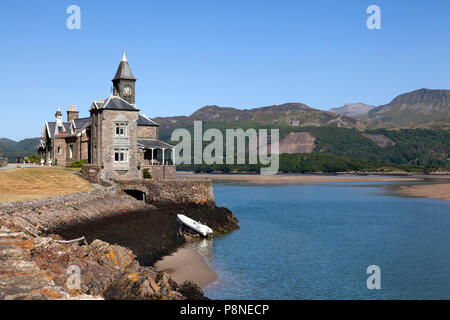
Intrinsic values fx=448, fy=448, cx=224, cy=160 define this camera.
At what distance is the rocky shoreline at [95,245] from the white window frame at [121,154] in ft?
21.5

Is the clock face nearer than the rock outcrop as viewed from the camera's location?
No

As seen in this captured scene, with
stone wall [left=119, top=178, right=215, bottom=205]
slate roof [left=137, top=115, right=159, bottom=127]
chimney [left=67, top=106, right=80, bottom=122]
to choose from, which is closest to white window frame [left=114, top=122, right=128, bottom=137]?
slate roof [left=137, top=115, right=159, bottom=127]

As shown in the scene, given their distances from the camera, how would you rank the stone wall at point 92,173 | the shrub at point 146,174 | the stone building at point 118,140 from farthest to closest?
the shrub at point 146,174 → the stone building at point 118,140 → the stone wall at point 92,173

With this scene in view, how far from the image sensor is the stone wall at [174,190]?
5344 cm

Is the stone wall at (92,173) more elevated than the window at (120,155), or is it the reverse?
the window at (120,155)

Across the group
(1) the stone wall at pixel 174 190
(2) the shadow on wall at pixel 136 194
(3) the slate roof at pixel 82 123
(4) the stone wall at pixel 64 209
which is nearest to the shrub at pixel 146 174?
(2) the shadow on wall at pixel 136 194

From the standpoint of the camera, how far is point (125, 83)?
64438 mm

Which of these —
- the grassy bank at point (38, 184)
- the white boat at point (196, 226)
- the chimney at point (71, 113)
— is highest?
the chimney at point (71, 113)

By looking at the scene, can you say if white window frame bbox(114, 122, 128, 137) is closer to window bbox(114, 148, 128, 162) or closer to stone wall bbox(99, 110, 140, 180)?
stone wall bbox(99, 110, 140, 180)

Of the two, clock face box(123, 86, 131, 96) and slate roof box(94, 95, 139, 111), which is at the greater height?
clock face box(123, 86, 131, 96)

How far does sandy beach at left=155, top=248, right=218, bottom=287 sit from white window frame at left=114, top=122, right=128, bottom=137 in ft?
84.4

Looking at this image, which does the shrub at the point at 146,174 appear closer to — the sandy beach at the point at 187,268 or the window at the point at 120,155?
the window at the point at 120,155

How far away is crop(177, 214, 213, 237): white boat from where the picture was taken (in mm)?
43125
